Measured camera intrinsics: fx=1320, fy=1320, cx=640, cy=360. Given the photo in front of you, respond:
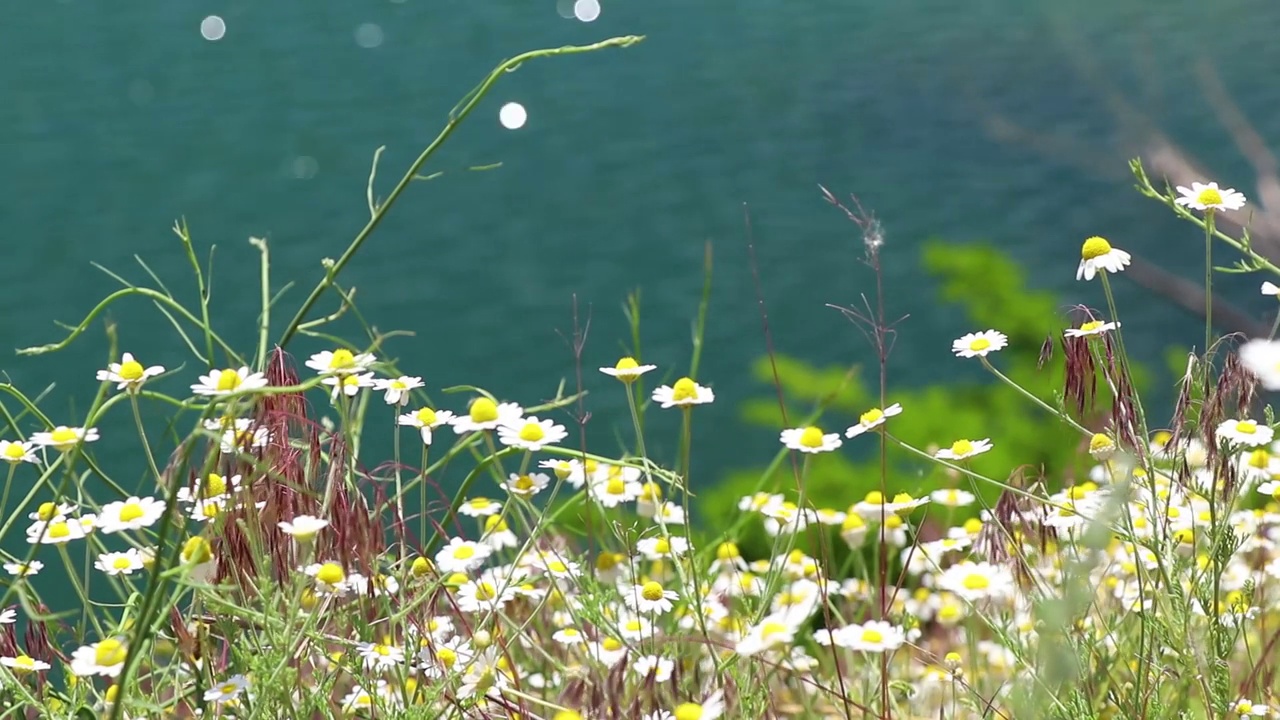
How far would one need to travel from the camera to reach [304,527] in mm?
774

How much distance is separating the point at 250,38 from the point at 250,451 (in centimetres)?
413

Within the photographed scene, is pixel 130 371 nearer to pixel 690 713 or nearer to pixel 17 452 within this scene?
pixel 17 452

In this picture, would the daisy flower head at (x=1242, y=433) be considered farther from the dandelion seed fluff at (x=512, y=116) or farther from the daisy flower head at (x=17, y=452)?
the dandelion seed fluff at (x=512, y=116)

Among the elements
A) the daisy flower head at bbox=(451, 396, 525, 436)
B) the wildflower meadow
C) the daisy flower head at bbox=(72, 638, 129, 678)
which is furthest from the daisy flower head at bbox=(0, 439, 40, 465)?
the daisy flower head at bbox=(451, 396, 525, 436)

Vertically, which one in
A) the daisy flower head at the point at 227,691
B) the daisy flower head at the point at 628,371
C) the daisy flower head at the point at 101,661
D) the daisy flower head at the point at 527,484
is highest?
the daisy flower head at the point at 628,371

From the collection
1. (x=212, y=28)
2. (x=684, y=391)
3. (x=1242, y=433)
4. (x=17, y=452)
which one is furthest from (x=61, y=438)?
(x=212, y=28)

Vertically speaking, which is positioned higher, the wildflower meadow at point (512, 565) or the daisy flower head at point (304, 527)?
the daisy flower head at point (304, 527)

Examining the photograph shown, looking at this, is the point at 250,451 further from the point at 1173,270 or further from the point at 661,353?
the point at 1173,270

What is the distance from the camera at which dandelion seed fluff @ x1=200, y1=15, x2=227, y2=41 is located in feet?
15.1

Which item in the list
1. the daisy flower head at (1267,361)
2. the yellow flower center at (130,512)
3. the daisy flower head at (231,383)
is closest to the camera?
the daisy flower head at (1267,361)

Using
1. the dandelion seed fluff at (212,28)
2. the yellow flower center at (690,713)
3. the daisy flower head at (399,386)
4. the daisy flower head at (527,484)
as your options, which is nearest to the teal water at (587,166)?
the dandelion seed fluff at (212,28)

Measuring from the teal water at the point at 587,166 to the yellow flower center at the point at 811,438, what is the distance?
2.65m

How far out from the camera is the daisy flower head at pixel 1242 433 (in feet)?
2.79

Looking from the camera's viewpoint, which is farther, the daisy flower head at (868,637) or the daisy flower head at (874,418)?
the daisy flower head at (874,418)
